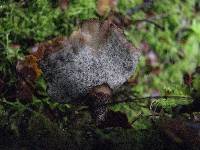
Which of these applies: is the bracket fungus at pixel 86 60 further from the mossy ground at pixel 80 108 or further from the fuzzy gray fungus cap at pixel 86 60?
the mossy ground at pixel 80 108

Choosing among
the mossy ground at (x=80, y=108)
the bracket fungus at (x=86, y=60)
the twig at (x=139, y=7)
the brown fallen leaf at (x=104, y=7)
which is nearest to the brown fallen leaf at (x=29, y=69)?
the mossy ground at (x=80, y=108)

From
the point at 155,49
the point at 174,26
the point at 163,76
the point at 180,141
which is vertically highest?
the point at 174,26

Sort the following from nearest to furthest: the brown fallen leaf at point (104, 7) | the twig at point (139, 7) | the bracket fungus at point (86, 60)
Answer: the bracket fungus at point (86, 60), the brown fallen leaf at point (104, 7), the twig at point (139, 7)

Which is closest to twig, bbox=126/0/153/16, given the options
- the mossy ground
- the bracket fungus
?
the mossy ground

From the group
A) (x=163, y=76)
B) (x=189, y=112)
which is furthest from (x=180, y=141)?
(x=163, y=76)

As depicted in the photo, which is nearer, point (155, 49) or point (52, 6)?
point (52, 6)

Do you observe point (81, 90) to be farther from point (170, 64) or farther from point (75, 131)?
point (170, 64)

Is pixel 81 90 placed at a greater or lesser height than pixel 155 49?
lesser

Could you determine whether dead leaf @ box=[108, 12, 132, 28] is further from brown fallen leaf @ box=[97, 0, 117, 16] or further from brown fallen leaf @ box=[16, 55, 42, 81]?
brown fallen leaf @ box=[16, 55, 42, 81]
